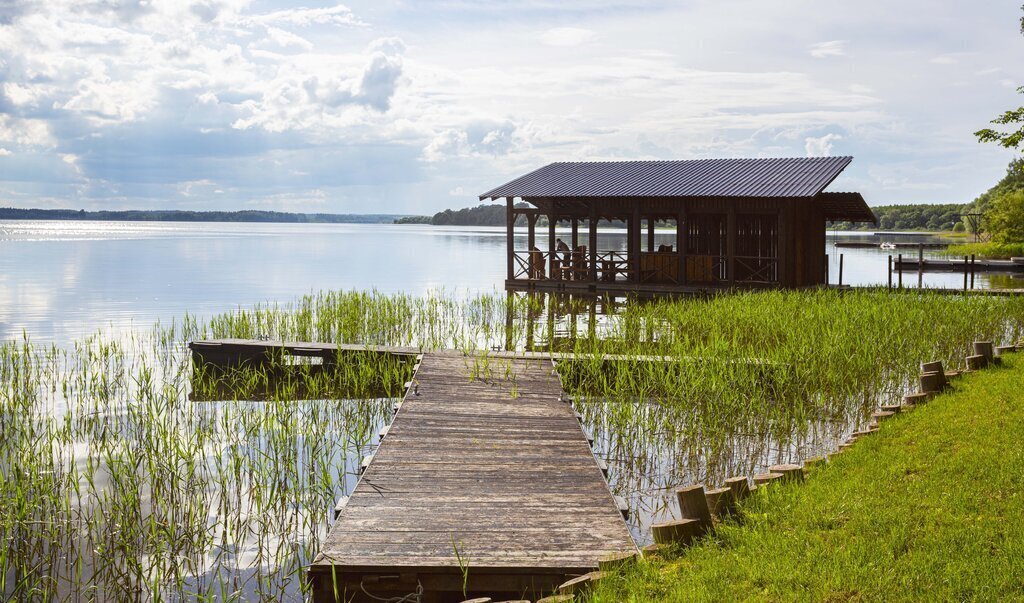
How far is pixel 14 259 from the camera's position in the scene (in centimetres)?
4938

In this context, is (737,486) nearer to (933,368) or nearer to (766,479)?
(766,479)

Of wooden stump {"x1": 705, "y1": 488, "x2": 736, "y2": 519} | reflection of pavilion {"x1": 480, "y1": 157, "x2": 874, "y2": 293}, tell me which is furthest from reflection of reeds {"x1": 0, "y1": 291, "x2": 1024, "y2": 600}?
reflection of pavilion {"x1": 480, "y1": 157, "x2": 874, "y2": 293}

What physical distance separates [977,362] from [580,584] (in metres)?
8.51

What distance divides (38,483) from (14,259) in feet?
162

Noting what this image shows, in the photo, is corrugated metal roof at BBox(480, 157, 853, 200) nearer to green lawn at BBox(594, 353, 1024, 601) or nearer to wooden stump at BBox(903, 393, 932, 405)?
wooden stump at BBox(903, 393, 932, 405)

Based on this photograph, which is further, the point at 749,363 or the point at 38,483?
the point at 749,363

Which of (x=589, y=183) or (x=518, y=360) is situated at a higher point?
(x=589, y=183)

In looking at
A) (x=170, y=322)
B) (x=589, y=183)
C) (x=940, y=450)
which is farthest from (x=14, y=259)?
(x=940, y=450)

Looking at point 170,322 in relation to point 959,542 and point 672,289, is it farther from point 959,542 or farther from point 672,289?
point 959,542

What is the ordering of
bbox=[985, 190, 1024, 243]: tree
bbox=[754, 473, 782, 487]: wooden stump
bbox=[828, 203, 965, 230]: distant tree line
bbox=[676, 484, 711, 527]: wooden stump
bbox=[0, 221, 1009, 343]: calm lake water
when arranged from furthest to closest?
1. bbox=[828, 203, 965, 230]: distant tree line
2. bbox=[985, 190, 1024, 243]: tree
3. bbox=[0, 221, 1009, 343]: calm lake water
4. bbox=[754, 473, 782, 487]: wooden stump
5. bbox=[676, 484, 711, 527]: wooden stump

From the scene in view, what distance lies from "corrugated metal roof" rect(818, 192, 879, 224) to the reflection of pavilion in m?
0.03

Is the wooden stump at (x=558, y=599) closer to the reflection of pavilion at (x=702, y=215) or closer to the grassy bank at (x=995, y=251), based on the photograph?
the reflection of pavilion at (x=702, y=215)

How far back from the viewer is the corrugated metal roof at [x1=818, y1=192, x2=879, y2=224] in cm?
2425

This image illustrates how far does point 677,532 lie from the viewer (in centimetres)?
539
